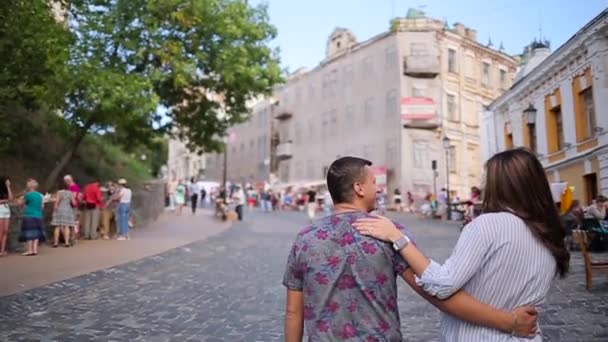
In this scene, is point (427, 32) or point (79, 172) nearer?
point (79, 172)

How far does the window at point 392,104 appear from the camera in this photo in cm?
4034

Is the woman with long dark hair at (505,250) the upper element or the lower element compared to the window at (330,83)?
lower

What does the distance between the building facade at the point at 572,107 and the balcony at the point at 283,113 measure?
116 feet

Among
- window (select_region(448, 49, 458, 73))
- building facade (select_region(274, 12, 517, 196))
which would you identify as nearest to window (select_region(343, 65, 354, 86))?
building facade (select_region(274, 12, 517, 196))

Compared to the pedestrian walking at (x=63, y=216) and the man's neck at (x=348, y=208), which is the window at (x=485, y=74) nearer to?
the pedestrian walking at (x=63, y=216)

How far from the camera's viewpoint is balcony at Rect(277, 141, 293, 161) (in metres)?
53.7

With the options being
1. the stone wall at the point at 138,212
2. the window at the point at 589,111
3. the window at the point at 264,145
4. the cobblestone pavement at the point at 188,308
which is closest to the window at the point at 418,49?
the stone wall at the point at 138,212

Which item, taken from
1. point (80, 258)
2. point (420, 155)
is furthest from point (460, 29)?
point (80, 258)

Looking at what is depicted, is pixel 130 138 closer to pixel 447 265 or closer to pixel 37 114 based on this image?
pixel 37 114

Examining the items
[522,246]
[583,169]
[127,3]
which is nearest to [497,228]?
[522,246]

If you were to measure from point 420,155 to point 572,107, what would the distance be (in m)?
29.4

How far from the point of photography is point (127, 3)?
15438mm

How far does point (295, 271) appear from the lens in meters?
2.46

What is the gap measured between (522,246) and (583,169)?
966 cm
